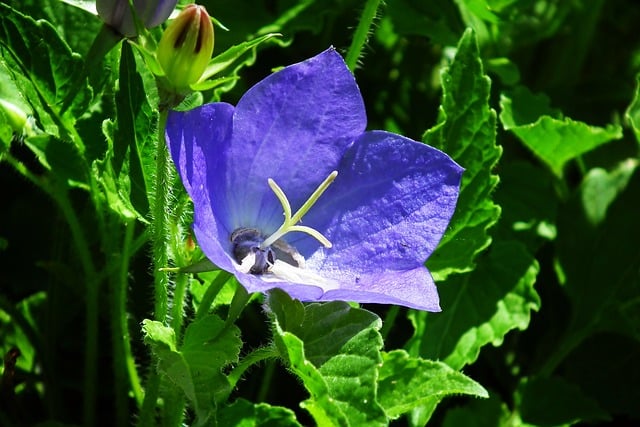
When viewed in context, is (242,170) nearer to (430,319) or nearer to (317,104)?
(317,104)

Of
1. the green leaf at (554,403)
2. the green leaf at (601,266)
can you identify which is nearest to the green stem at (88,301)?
the green leaf at (554,403)

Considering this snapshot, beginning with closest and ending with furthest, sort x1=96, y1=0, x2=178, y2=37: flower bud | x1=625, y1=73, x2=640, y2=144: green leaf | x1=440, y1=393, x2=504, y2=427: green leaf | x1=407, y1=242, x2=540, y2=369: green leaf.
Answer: x1=96, y1=0, x2=178, y2=37: flower bud → x1=407, y1=242, x2=540, y2=369: green leaf → x1=440, y1=393, x2=504, y2=427: green leaf → x1=625, y1=73, x2=640, y2=144: green leaf

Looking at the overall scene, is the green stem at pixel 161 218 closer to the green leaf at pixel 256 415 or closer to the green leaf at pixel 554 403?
the green leaf at pixel 256 415

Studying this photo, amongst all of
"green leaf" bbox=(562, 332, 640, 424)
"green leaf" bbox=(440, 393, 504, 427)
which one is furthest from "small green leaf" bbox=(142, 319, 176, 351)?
"green leaf" bbox=(562, 332, 640, 424)

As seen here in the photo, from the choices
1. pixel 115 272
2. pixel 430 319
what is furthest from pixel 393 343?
pixel 115 272

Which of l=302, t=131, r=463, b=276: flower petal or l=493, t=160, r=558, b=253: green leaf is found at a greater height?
l=302, t=131, r=463, b=276: flower petal

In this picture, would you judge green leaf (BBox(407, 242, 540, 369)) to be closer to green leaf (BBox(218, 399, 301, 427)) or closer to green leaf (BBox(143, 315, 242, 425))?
green leaf (BBox(218, 399, 301, 427))
